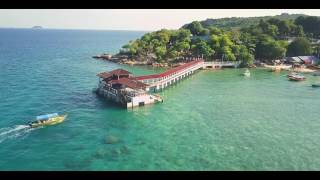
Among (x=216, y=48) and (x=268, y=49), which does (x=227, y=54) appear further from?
(x=268, y=49)

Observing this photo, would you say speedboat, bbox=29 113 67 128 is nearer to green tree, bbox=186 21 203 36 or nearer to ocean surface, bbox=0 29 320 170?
ocean surface, bbox=0 29 320 170

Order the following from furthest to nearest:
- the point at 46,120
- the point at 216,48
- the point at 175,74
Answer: the point at 216,48
the point at 175,74
the point at 46,120

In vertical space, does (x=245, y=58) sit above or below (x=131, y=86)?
above

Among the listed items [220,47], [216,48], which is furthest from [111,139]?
[220,47]

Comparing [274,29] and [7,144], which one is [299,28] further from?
[7,144]

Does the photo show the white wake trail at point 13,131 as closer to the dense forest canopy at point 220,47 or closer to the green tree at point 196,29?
the dense forest canopy at point 220,47
